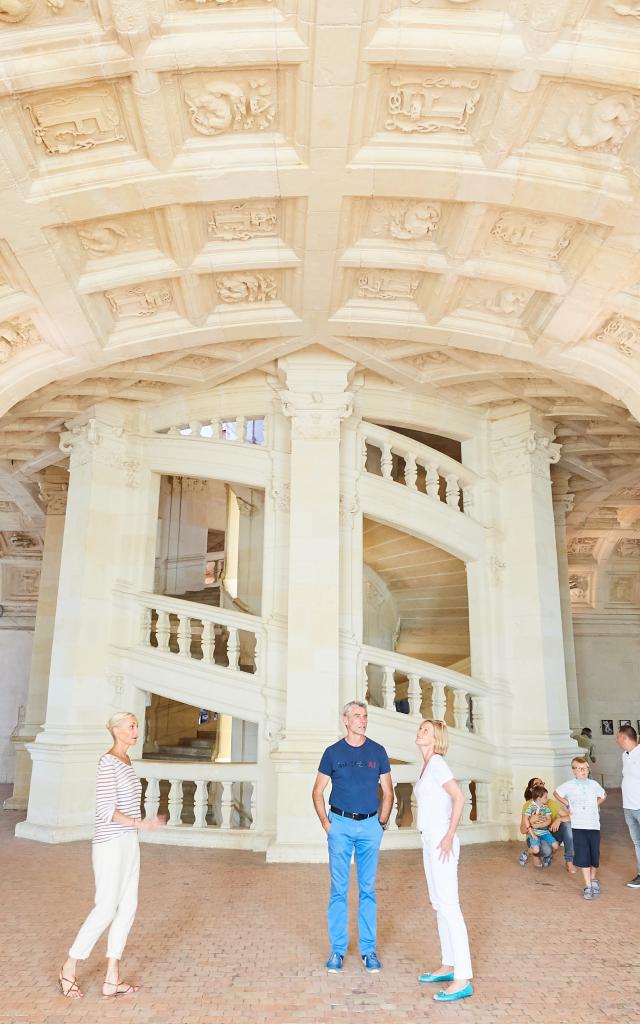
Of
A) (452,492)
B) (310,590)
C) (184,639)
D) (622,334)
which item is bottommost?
(184,639)

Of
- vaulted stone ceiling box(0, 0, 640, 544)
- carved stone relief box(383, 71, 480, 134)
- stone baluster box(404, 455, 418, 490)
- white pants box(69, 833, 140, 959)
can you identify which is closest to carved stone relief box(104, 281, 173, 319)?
vaulted stone ceiling box(0, 0, 640, 544)

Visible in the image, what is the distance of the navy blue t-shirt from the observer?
4.46 meters

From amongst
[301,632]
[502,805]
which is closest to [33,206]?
[301,632]

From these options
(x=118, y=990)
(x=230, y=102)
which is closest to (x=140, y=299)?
(x=230, y=102)

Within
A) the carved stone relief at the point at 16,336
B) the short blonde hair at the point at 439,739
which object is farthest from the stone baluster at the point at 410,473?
the short blonde hair at the point at 439,739

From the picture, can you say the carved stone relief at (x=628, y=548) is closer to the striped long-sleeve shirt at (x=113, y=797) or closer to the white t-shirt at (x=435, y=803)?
the white t-shirt at (x=435, y=803)

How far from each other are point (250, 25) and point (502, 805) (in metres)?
9.18

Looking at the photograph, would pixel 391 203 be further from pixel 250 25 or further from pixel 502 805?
pixel 502 805

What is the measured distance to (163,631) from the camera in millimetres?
9898

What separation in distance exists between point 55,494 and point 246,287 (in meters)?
7.41

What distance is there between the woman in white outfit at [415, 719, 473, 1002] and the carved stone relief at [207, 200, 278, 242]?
5399 millimetres

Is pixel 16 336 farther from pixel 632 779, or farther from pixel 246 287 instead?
pixel 632 779

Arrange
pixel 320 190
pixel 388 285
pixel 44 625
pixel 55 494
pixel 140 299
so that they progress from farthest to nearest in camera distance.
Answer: pixel 55 494 → pixel 44 625 → pixel 388 285 → pixel 140 299 → pixel 320 190

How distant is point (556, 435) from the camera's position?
11500 millimetres
